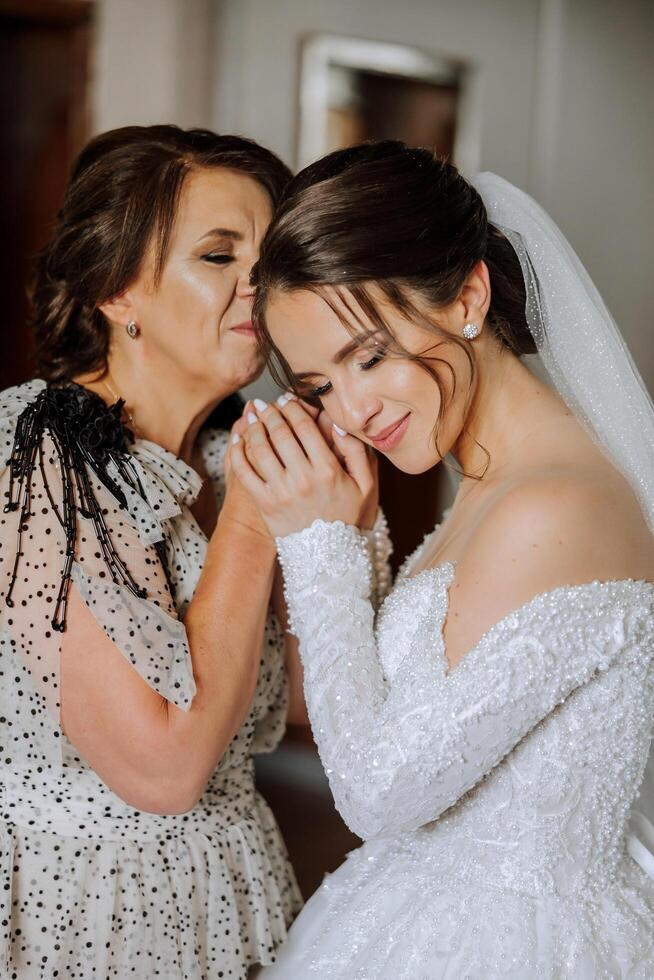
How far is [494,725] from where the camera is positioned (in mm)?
1408

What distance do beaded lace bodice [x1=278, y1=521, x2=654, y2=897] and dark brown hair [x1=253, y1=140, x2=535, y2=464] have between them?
0.35 m

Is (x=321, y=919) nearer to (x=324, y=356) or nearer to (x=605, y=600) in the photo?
(x=605, y=600)

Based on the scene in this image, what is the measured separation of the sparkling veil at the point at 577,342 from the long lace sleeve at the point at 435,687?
273mm

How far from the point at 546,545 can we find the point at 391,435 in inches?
12.9

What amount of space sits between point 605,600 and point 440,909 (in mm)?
492

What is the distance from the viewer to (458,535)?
5.56 feet

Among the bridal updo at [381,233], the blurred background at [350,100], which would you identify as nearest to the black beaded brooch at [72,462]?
the bridal updo at [381,233]

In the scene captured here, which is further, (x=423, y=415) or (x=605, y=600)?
(x=423, y=415)

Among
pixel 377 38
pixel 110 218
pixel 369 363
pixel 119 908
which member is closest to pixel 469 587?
pixel 369 363

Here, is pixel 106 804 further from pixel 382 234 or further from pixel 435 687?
pixel 382 234

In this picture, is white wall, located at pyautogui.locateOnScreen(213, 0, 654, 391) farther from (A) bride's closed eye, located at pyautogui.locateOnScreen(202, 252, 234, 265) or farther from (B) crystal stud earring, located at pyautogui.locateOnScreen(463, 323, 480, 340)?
(B) crystal stud earring, located at pyautogui.locateOnScreen(463, 323, 480, 340)

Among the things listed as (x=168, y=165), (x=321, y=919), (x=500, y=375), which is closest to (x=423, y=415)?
(x=500, y=375)

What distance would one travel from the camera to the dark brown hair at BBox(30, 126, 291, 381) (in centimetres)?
188

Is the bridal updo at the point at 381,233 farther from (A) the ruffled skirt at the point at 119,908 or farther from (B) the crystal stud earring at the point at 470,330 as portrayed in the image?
(A) the ruffled skirt at the point at 119,908
